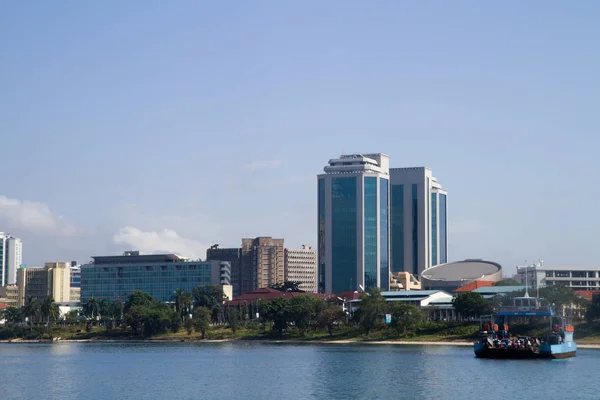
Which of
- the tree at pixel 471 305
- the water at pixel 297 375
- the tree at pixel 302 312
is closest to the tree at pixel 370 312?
the tree at pixel 302 312

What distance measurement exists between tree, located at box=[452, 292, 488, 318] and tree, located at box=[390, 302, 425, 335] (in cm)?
989

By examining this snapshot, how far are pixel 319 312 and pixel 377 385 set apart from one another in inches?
3820

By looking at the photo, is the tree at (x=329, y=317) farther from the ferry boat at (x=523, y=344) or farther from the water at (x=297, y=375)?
the ferry boat at (x=523, y=344)

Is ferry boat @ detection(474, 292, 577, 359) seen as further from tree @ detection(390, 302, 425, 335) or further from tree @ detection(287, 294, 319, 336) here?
tree @ detection(287, 294, 319, 336)

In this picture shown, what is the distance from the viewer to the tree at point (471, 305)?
7333 inches

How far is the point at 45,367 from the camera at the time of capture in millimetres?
129750

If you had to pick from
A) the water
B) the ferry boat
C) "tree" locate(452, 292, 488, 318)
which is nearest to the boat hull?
the ferry boat

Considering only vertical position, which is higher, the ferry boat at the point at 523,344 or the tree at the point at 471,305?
the tree at the point at 471,305

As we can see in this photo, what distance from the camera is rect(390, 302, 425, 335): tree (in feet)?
595

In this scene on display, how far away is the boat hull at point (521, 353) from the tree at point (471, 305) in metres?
54.6

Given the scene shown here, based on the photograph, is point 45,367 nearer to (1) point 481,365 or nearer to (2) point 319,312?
(1) point 481,365

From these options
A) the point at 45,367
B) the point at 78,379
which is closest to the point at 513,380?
the point at 78,379

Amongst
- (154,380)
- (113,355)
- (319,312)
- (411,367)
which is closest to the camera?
(154,380)

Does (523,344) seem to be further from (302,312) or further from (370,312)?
(302,312)
